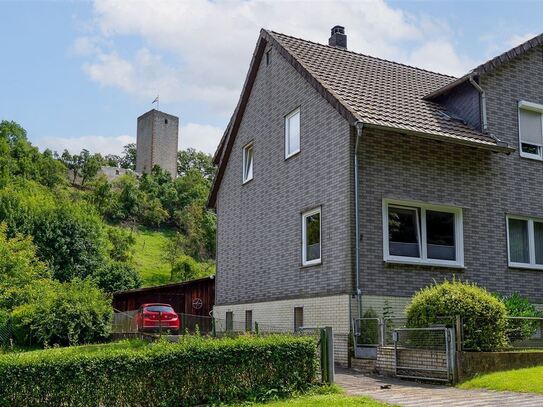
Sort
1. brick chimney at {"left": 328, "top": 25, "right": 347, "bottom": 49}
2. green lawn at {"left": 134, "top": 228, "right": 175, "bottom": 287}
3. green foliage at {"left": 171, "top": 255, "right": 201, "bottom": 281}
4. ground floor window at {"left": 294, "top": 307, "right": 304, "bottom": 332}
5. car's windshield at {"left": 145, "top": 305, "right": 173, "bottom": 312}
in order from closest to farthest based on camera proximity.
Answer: ground floor window at {"left": 294, "top": 307, "right": 304, "bottom": 332}, brick chimney at {"left": 328, "top": 25, "right": 347, "bottom": 49}, car's windshield at {"left": 145, "top": 305, "right": 173, "bottom": 312}, green foliage at {"left": 171, "top": 255, "right": 201, "bottom": 281}, green lawn at {"left": 134, "top": 228, "right": 175, "bottom": 287}

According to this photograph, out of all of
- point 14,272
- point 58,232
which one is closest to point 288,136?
point 14,272

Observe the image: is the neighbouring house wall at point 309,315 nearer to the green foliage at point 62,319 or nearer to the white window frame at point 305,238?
the white window frame at point 305,238

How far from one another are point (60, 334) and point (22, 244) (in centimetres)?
1058

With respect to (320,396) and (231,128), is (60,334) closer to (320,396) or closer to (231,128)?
(231,128)

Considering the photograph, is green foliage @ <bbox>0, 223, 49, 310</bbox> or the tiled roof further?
green foliage @ <bbox>0, 223, 49, 310</bbox>

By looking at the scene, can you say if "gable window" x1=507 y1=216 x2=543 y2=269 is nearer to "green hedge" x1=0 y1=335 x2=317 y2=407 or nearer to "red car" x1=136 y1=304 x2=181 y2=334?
"green hedge" x1=0 y1=335 x2=317 y2=407

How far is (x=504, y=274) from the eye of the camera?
60.3 ft

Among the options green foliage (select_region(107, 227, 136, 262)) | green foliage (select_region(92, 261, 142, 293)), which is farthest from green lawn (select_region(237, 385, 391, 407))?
green foliage (select_region(107, 227, 136, 262))

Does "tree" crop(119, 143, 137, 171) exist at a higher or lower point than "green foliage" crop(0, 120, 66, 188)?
higher

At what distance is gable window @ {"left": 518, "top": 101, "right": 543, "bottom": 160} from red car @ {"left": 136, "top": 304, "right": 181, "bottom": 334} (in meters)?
13.2

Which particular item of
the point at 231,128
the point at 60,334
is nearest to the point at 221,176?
the point at 231,128

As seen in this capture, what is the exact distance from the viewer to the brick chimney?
23266 mm

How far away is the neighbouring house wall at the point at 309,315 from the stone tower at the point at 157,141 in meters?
68.3

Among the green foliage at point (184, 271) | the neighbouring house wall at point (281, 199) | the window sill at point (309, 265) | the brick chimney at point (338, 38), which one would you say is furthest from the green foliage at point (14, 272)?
the brick chimney at point (338, 38)
